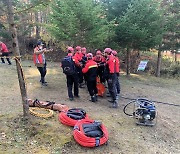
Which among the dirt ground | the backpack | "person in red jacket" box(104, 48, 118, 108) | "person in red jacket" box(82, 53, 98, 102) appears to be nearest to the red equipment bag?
the dirt ground

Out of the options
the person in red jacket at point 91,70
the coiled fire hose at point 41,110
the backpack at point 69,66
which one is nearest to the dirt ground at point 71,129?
the coiled fire hose at point 41,110

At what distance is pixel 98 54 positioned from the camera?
976cm

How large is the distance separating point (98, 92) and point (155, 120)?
2.82 meters

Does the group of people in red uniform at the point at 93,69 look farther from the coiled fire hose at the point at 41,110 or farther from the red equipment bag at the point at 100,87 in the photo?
the coiled fire hose at the point at 41,110

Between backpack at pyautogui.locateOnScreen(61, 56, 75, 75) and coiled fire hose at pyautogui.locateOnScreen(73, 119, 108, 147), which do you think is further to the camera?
backpack at pyautogui.locateOnScreen(61, 56, 75, 75)

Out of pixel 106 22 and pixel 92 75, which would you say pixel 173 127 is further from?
pixel 106 22

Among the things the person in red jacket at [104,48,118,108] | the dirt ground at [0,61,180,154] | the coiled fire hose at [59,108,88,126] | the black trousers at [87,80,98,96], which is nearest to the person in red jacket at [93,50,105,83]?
the black trousers at [87,80,98,96]

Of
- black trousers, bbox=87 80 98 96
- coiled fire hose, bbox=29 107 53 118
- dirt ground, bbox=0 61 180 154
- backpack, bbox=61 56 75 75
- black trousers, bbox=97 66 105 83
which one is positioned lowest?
dirt ground, bbox=0 61 180 154

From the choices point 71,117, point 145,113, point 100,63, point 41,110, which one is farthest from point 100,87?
point 71,117

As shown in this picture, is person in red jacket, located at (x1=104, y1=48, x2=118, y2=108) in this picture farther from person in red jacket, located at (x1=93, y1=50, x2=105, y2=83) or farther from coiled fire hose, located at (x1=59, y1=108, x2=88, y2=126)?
coiled fire hose, located at (x1=59, y1=108, x2=88, y2=126)

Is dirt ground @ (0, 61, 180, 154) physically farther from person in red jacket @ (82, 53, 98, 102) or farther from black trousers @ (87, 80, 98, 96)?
person in red jacket @ (82, 53, 98, 102)

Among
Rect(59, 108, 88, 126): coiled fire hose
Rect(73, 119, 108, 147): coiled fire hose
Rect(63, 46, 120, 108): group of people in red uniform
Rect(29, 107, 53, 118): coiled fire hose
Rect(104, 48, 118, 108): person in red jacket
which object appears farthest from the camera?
Rect(63, 46, 120, 108): group of people in red uniform

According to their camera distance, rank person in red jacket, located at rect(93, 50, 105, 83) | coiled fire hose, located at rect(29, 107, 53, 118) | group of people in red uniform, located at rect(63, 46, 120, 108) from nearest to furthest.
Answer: coiled fire hose, located at rect(29, 107, 53, 118) → group of people in red uniform, located at rect(63, 46, 120, 108) → person in red jacket, located at rect(93, 50, 105, 83)

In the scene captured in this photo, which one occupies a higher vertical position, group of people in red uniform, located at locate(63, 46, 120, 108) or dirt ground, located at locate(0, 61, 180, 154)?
group of people in red uniform, located at locate(63, 46, 120, 108)
